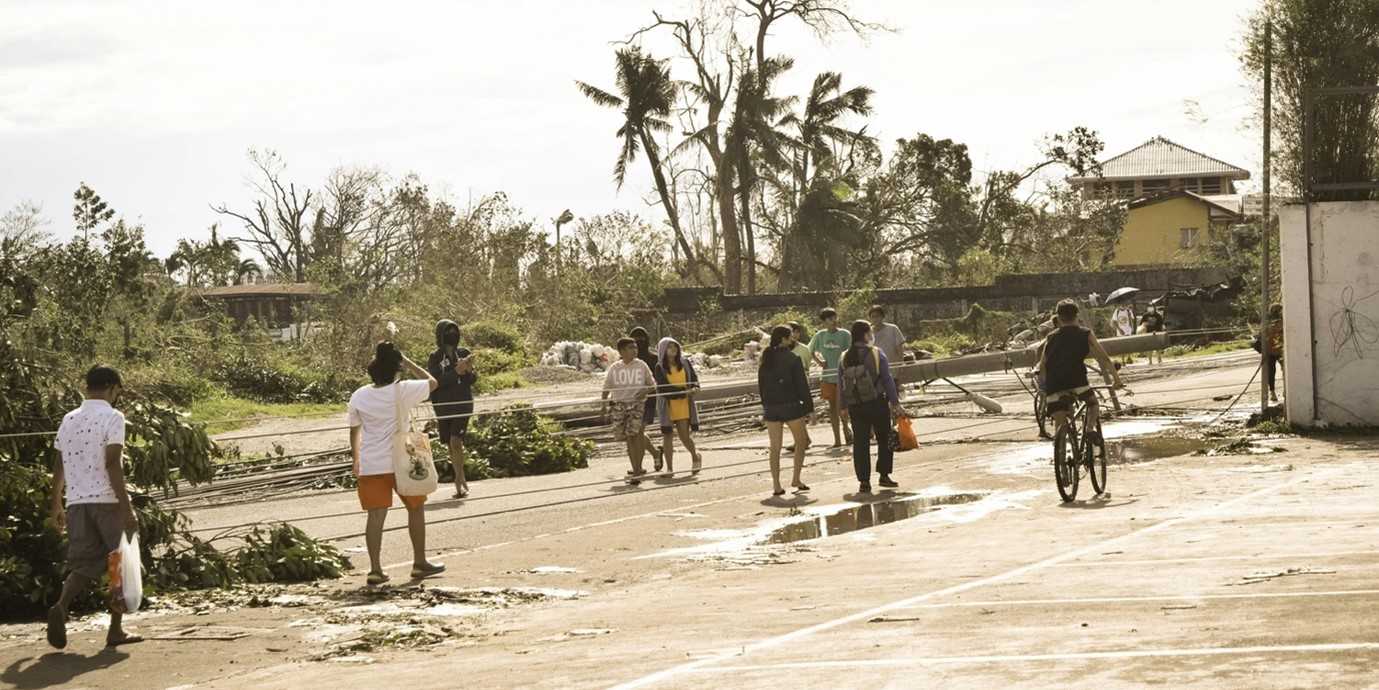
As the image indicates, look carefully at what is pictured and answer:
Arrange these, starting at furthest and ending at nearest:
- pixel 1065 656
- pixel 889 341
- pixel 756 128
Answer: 1. pixel 756 128
2. pixel 889 341
3. pixel 1065 656

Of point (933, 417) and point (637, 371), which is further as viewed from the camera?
point (933, 417)

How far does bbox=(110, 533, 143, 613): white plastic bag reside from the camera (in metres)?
9.59

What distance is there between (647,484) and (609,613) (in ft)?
27.7

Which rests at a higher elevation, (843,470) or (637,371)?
(637,371)

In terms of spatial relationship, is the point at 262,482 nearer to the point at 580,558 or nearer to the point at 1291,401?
the point at 580,558

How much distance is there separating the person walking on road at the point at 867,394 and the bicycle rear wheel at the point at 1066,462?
7.23 feet

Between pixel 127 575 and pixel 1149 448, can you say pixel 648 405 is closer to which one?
pixel 1149 448

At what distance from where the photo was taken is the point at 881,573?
36.4ft

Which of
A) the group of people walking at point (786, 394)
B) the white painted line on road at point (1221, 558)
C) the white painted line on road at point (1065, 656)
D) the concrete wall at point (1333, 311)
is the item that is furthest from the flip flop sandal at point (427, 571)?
the concrete wall at point (1333, 311)

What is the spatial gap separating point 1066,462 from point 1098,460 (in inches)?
30.4

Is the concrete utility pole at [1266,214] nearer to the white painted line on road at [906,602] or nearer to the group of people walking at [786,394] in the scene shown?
the group of people walking at [786,394]

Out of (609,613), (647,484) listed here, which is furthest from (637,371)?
(609,613)

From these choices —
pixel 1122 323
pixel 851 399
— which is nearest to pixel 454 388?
pixel 851 399

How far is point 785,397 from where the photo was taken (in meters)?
16.9
